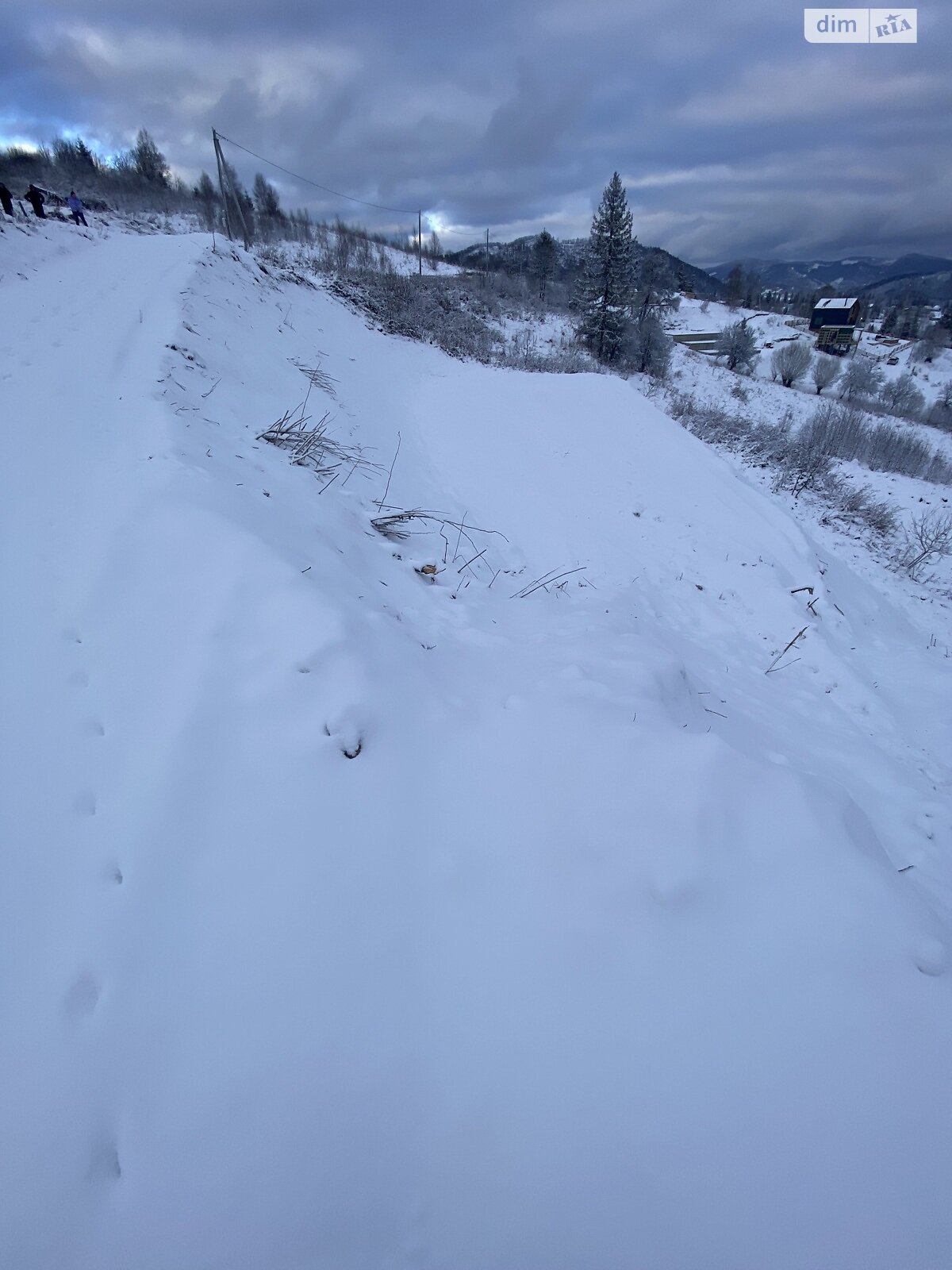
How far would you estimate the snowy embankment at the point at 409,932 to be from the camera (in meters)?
1.41

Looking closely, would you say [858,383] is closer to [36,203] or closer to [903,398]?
[903,398]

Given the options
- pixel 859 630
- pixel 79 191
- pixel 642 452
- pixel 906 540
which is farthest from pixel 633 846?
pixel 79 191

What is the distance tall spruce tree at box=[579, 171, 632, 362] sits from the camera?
23.2 metres

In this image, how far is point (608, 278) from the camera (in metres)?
23.7

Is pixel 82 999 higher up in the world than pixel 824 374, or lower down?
lower down

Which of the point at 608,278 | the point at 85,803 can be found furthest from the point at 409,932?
the point at 608,278

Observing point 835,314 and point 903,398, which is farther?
point 835,314

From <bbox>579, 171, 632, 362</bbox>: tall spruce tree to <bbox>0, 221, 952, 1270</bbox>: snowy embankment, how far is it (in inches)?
1000

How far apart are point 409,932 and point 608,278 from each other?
28607mm

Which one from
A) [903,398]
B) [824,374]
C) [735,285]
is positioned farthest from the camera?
[735,285]

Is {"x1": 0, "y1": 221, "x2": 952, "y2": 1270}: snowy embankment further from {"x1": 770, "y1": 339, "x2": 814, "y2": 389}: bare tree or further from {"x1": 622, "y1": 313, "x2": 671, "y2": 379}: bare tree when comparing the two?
{"x1": 770, "y1": 339, "x2": 814, "y2": 389}: bare tree

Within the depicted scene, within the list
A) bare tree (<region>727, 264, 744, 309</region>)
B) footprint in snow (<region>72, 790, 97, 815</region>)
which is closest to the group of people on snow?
footprint in snow (<region>72, 790, 97, 815</region>)

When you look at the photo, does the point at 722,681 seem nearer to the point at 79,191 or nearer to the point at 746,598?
the point at 746,598

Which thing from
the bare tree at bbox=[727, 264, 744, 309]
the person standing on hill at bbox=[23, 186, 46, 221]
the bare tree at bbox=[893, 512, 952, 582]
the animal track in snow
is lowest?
the bare tree at bbox=[893, 512, 952, 582]
